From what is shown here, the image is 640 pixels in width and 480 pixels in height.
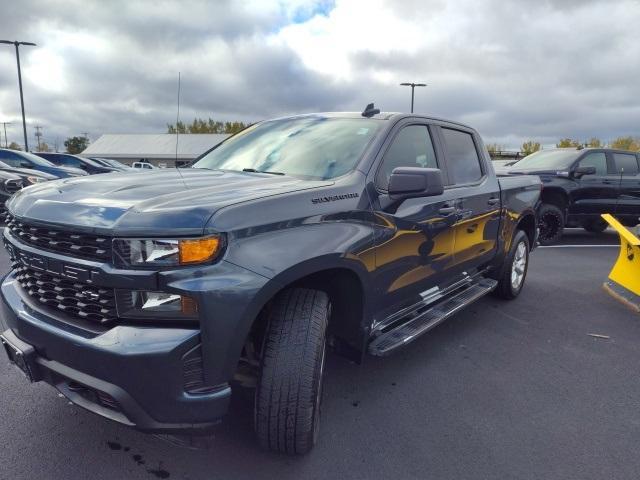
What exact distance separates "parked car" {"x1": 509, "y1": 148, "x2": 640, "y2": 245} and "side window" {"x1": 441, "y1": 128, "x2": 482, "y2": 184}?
4282 mm

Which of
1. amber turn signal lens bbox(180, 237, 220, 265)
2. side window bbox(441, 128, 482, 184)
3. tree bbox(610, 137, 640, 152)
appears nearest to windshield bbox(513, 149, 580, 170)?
side window bbox(441, 128, 482, 184)

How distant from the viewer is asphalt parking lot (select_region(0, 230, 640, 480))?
2297 mm

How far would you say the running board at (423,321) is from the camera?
2.84m

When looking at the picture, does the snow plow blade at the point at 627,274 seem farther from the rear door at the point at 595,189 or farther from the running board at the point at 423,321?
the rear door at the point at 595,189

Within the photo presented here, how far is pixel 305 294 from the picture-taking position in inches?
91.1

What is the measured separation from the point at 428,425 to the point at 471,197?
193 centimetres

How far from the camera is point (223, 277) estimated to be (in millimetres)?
1874

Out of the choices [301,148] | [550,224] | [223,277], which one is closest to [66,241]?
[223,277]

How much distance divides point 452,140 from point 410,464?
103 inches

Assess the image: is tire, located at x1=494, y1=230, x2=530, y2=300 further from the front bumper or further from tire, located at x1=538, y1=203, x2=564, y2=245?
the front bumper

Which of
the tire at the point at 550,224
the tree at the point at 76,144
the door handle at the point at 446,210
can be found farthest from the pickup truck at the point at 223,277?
the tree at the point at 76,144

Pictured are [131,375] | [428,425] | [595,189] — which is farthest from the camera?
[595,189]

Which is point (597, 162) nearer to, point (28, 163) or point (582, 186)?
point (582, 186)

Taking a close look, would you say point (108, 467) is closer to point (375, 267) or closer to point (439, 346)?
point (375, 267)
